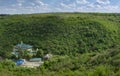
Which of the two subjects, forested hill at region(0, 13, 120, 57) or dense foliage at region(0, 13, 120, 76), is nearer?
dense foliage at region(0, 13, 120, 76)

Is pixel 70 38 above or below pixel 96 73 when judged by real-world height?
below

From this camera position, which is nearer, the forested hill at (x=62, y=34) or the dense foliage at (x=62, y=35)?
the dense foliage at (x=62, y=35)

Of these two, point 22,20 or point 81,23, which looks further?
point 22,20

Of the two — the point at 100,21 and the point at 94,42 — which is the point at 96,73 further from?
the point at 100,21

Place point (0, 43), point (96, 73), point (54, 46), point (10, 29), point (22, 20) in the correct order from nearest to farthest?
point (96, 73), point (54, 46), point (0, 43), point (10, 29), point (22, 20)

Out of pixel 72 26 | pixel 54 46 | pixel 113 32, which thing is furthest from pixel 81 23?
pixel 54 46

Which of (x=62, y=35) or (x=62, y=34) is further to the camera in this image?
(x=62, y=34)

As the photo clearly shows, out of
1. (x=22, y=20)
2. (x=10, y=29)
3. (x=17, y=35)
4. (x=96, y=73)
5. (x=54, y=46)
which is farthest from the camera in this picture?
(x=22, y=20)

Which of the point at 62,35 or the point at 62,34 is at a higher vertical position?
the point at 62,34
